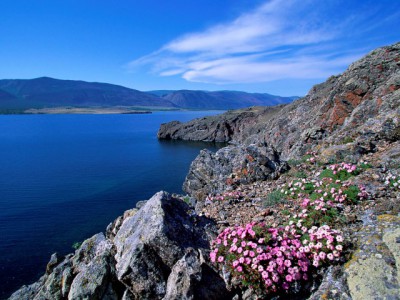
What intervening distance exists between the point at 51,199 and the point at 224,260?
128ft

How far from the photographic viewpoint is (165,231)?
10523 millimetres

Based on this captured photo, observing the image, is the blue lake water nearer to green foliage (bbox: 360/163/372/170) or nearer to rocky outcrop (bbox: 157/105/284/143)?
green foliage (bbox: 360/163/372/170)

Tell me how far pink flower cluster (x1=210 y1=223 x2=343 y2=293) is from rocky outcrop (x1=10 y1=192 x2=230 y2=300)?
83 cm

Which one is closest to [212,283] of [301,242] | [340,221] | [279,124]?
[301,242]

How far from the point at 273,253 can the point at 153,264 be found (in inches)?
155

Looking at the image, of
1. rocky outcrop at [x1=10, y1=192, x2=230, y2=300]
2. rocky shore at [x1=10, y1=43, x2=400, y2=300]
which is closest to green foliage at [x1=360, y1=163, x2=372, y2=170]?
rocky shore at [x1=10, y1=43, x2=400, y2=300]

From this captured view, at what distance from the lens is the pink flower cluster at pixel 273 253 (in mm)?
8422

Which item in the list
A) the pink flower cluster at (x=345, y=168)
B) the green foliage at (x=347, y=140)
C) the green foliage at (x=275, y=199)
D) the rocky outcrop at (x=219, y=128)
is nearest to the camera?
the green foliage at (x=275, y=199)

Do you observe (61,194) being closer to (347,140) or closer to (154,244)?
(154,244)

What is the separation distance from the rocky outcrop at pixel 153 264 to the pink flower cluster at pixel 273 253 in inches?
32.8

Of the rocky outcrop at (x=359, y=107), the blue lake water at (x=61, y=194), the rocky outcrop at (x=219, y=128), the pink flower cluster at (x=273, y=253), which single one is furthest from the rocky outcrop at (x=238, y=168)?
the rocky outcrop at (x=219, y=128)

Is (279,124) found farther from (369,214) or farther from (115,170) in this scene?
(369,214)

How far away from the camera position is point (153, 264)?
A: 995 cm

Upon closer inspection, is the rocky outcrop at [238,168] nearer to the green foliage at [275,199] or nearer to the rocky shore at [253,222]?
the rocky shore at [253,222]
